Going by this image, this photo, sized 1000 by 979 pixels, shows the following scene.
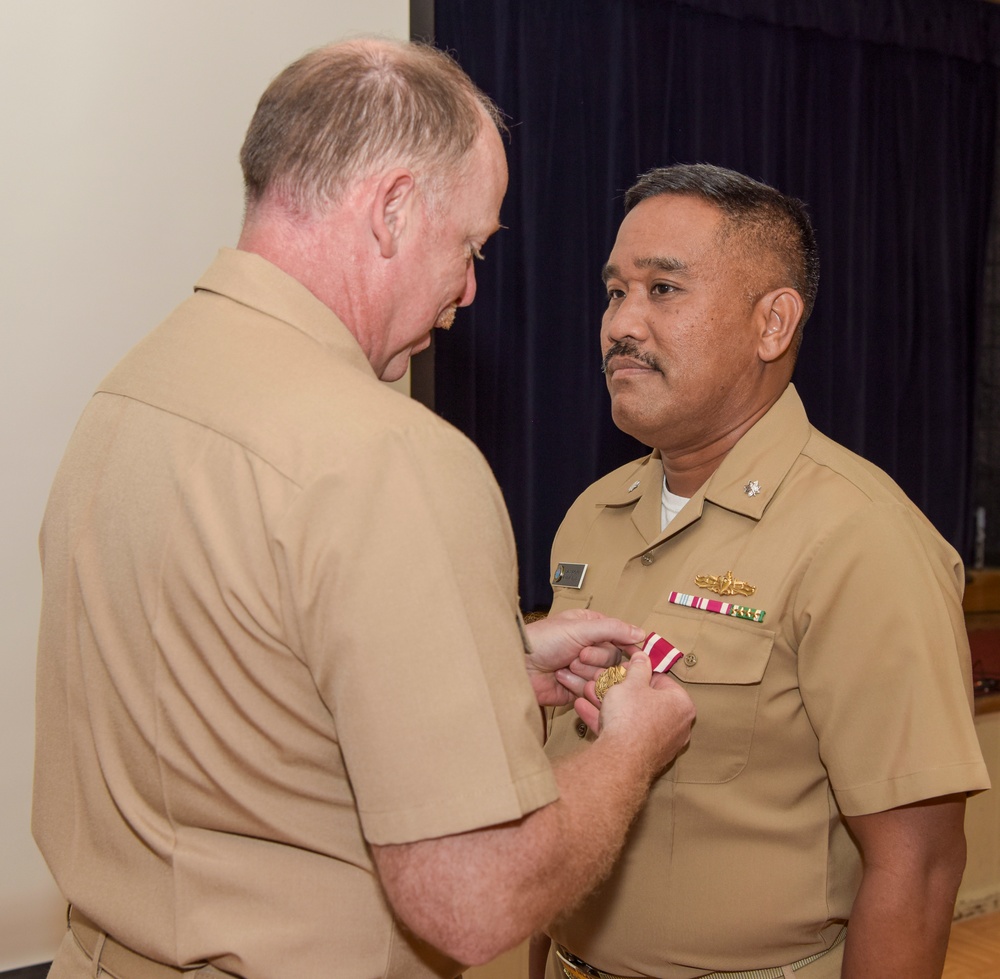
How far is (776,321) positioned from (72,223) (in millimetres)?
1599

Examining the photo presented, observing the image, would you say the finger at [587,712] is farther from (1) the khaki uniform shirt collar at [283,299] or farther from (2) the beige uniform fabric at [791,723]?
(1) the khaki uniform shirt collar at [283,299]

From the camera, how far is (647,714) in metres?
1.25

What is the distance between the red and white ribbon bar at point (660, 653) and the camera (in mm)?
1570

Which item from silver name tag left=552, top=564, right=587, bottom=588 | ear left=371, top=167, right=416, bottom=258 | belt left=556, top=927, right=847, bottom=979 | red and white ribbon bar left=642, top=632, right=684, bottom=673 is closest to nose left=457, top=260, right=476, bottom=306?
ear left=371, top=167, right=416, bottom=258

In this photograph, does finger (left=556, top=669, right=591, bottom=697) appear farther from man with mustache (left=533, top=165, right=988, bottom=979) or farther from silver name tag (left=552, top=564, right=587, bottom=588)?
silver name tag (left=552, top=564, right=587, bottom=588)

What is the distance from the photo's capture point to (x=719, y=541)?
175 cm

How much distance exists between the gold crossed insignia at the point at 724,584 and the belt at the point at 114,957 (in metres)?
0.93

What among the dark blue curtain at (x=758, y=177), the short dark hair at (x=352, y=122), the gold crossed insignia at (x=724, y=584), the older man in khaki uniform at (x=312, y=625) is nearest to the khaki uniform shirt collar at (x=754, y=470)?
the gold crossed insignia at (x=724, y=584)

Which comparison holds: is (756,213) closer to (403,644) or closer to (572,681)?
(572,681)

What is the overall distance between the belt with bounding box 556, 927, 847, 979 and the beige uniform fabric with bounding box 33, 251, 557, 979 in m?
0.61

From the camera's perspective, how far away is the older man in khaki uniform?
36.7 inches

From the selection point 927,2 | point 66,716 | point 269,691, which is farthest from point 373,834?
point 927,2

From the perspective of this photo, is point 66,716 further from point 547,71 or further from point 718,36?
point 718,36

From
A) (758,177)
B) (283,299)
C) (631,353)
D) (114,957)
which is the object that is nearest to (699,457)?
(631,353)
